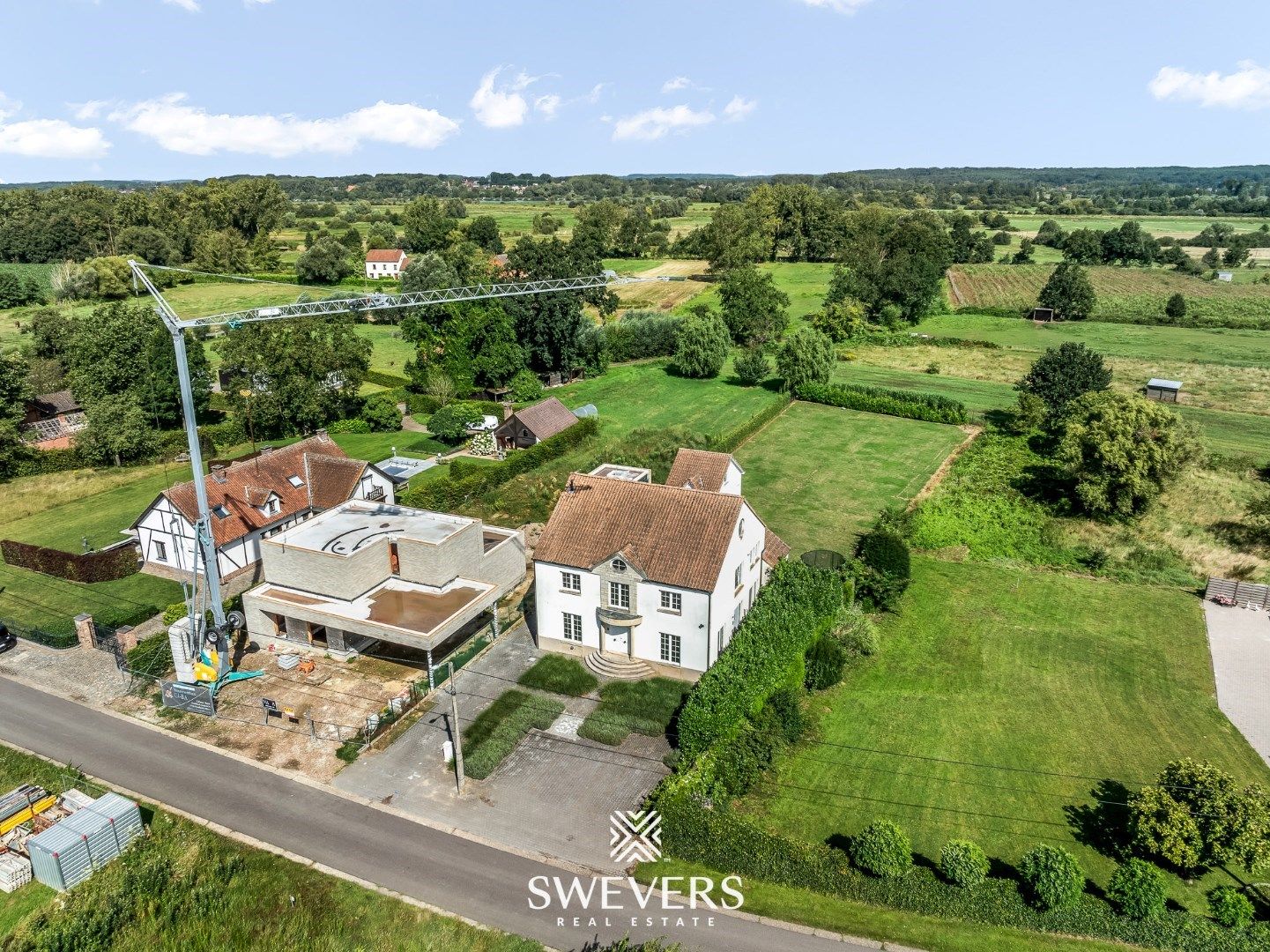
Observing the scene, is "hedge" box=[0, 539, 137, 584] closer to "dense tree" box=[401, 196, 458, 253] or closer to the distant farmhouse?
the distant farmhouse

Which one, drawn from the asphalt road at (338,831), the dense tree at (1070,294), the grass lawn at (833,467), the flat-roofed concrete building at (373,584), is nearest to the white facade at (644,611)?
the flat-roofed concrete building at (373,584)

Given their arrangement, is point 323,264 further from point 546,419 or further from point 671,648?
point 671,648

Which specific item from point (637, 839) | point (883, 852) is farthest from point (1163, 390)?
point (637, 839)

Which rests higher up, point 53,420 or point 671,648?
point 53,420

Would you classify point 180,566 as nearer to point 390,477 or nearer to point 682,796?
point 390,477

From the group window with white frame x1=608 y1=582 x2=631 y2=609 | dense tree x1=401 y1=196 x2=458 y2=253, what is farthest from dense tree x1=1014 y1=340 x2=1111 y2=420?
dense tree x1=401 y1=196 x2=458 y2=253

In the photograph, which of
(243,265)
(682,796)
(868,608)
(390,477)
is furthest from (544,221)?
(682,796)
